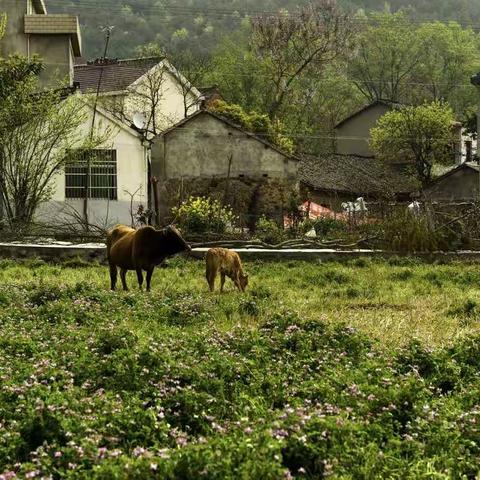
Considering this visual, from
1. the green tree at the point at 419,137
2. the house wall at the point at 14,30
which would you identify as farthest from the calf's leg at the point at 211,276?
the green tree at the point at 419,137

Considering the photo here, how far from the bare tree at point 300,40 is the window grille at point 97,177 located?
84.9ft

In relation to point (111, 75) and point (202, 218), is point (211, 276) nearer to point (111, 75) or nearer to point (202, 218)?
point (202, 218)

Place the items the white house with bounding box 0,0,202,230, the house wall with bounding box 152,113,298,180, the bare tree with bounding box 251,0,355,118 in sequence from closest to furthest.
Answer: the white house with bounding box 0,0,202,230
the house wall with bounding box 152,113,298,180
the bare tree with bounding box 251,0,355,118

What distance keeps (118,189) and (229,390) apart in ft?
83.9

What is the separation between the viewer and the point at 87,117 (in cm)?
2991

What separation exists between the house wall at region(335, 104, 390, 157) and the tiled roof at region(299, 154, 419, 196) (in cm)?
574

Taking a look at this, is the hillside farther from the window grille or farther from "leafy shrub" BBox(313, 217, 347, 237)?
"leafy shrub" BBox(313, 217, 347, 237)

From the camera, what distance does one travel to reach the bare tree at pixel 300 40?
183 ft

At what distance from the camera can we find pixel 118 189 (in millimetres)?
32125

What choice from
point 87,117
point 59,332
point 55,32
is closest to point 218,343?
point 59,332

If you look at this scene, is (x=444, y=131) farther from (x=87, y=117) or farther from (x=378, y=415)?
(x=378, y=415)

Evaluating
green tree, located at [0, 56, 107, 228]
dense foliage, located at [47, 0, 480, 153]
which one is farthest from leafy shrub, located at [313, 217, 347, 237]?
dense foliage, located at [47, 0, 480, 153]

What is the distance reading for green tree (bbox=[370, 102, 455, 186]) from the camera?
5159cm

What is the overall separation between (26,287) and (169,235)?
2.74m
